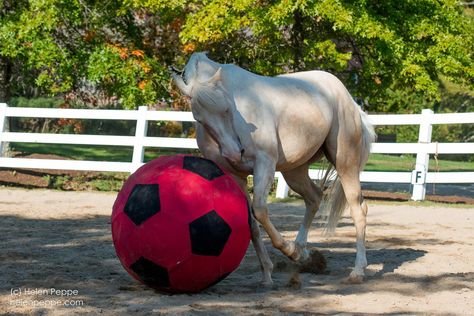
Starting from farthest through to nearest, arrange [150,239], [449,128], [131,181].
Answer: [449,128] < [131,181] < [150,239]

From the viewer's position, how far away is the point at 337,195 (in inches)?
302

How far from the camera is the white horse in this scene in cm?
559

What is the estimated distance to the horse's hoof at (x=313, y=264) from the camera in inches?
263

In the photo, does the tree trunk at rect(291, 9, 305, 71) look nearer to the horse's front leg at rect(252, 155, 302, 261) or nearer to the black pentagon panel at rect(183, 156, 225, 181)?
the horse's front leg at rect(252, 155, 302, 261)

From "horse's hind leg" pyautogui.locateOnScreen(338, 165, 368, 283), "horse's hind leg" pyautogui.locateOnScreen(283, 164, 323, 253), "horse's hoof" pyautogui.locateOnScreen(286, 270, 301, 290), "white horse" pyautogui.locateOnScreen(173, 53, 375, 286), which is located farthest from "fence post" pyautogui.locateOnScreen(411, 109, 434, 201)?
"horse's hoof" pyautogui.locateOnScreen(286, 270, 301, 290)

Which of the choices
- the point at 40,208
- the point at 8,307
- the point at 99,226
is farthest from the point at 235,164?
the point at 40,208

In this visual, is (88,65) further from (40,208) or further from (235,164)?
(235,164)

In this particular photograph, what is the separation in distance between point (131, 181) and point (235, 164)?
2.53ft

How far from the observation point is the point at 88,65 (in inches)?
626

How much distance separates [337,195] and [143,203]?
2.88 m

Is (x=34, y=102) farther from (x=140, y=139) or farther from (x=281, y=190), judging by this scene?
(x=281, y=190)

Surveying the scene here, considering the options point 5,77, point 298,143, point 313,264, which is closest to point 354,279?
point 313,264

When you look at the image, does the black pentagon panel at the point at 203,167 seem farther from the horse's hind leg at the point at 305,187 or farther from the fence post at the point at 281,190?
the fence post at the point at 281,190

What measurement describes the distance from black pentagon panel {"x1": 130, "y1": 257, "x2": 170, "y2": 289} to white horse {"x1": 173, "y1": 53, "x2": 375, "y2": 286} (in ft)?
3.00
